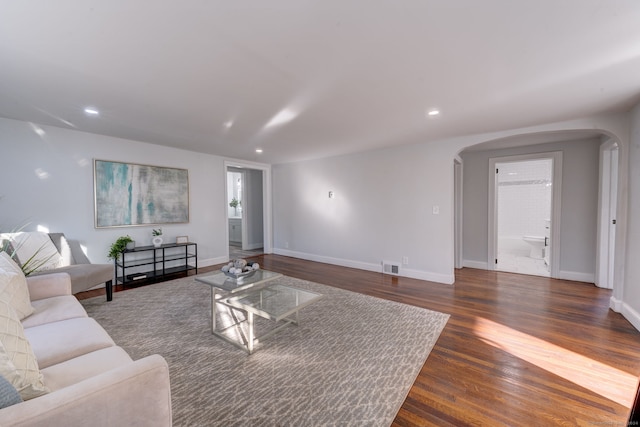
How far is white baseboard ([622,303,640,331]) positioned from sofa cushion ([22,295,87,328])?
4.85 m

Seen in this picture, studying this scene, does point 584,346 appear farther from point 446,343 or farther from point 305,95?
point 305,95

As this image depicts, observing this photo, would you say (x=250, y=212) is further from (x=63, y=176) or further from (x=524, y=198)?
(x=524, y=198)

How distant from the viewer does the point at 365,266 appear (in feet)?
16.0

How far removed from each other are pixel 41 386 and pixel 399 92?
2.82 meters

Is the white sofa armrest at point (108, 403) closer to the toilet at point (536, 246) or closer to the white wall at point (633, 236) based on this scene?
the white wall at point (633, 236)

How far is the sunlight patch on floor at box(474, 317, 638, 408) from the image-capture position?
173cm

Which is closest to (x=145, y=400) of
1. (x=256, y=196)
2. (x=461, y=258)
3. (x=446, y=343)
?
(x=446, y=343)

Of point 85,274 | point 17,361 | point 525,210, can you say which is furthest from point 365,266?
point 525,210

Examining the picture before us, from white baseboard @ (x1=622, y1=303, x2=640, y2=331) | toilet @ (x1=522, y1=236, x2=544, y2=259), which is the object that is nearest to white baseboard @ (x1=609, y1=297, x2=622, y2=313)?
white baseboard @ (x1=622, y1=303, x2=640, y2=331)

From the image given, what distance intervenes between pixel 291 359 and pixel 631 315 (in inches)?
135

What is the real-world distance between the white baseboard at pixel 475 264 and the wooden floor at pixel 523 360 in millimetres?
1141

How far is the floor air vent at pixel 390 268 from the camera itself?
14.7 feet

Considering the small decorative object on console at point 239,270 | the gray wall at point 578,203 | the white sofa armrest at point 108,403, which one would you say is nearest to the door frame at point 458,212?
the gray wall at point 578,203

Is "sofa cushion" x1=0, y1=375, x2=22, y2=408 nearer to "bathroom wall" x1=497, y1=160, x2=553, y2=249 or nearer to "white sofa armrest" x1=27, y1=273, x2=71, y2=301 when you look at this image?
"white sofa armrest" x1=27, y1=273, x2=71, y2=301
